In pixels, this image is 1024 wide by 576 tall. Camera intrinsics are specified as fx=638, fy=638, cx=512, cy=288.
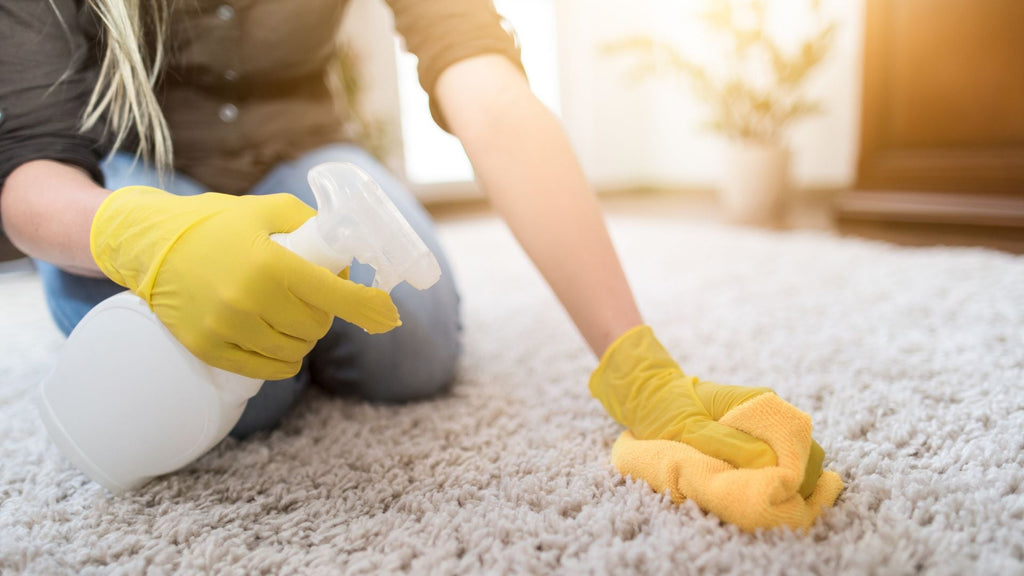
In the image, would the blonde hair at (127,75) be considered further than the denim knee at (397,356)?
No

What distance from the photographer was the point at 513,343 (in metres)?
0.90

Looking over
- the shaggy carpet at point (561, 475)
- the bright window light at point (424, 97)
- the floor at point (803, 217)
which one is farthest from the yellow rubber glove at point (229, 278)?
the bright window light at point (424, 97)

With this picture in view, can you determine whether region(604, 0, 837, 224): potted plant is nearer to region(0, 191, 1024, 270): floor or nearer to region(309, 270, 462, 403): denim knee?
region(0, 191, 1024, 270): floor

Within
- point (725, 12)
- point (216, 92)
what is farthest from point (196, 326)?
point (725, 12)

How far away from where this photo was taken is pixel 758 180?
6.18 ft

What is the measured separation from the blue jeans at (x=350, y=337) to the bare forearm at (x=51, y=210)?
92 millimetres

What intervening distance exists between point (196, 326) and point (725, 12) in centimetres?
184

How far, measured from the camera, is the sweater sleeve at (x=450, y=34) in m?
0.60

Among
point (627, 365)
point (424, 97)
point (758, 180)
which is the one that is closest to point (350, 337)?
point (627, 365)

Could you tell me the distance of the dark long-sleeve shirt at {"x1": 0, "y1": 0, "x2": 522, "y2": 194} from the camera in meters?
0.54

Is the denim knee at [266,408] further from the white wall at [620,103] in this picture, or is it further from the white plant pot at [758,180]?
the white wall at [620,103]

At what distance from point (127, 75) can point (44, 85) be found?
0.07m

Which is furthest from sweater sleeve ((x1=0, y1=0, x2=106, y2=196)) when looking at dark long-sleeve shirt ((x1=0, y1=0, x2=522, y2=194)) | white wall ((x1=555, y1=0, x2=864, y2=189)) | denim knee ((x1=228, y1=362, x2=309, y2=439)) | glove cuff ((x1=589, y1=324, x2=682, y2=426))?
white wall ((x1=555, y1=0, x2=864, y2=189))

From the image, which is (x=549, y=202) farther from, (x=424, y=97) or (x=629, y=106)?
(x=629, y=106)
